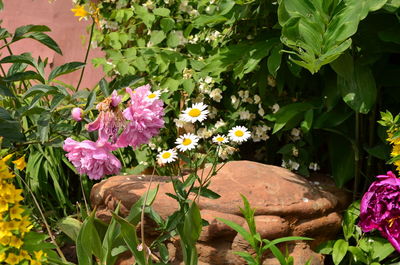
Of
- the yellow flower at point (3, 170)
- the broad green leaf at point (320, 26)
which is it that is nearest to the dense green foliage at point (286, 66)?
the broad green leaf at point (320, 26)

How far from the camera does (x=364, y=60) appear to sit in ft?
8.87

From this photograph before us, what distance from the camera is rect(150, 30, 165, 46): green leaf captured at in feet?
12.4

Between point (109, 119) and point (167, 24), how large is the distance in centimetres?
183

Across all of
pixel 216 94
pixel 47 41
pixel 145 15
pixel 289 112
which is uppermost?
pixel 47 41

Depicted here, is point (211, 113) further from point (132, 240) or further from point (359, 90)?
point (132, 240)

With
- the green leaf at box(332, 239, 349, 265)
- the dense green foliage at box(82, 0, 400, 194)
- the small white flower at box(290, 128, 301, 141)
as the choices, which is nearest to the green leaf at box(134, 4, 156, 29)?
the dense green foliage at box(82, 0, 400, 194)

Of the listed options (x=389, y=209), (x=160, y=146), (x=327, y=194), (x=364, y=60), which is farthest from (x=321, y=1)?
(x=160, y=146)

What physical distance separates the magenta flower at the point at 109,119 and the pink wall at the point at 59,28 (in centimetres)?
266

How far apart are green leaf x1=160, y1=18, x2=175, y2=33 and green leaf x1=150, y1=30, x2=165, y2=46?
4cm

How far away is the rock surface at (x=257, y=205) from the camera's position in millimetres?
2689

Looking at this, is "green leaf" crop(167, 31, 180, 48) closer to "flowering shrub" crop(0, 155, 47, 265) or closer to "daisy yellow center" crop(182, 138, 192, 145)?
"daisy yellow center" crop(182, 138, 192, 145)

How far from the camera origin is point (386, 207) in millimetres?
2352

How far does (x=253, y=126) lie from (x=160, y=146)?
0.63m

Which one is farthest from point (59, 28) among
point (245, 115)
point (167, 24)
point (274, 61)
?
point (274, 61)
